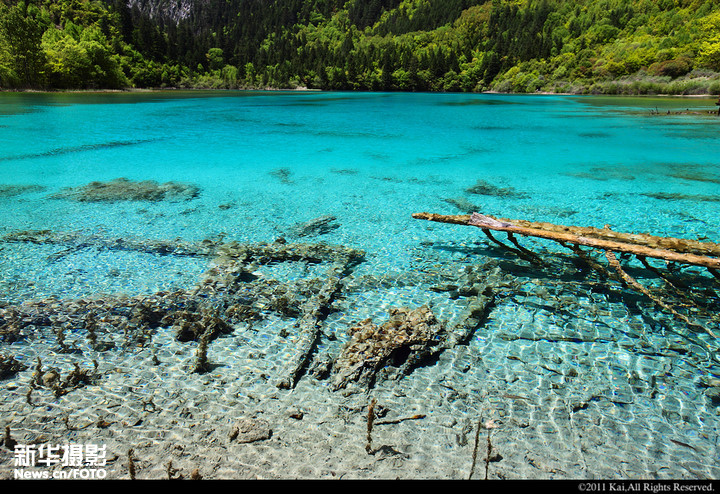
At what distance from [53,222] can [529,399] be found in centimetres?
1327

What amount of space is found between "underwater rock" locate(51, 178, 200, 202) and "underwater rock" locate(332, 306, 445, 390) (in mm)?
10855

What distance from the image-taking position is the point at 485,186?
16266 mm

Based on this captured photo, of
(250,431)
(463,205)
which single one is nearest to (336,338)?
(250,431)

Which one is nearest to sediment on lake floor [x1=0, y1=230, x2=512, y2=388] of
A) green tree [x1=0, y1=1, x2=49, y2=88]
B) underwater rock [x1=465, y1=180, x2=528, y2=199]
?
underwater rock [x1=465, y1=180, x2=528, y2=199]

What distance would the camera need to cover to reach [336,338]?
20.7ft

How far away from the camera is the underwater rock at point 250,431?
14.4 feet

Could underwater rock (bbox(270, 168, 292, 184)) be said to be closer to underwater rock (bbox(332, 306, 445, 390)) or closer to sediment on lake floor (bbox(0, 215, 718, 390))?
sediment on lake floor (bbox(0, 215, 718, 390))

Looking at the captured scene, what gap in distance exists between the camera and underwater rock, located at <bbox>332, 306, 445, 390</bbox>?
5.40 meters

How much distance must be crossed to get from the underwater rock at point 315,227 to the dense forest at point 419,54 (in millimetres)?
96313

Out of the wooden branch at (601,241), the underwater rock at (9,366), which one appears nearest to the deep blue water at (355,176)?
the underwater rock at (9,366)

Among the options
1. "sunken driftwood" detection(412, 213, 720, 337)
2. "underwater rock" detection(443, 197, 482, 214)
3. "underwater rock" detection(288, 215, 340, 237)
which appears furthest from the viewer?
"underwater rock" detection(443, 197, 482, 214)
